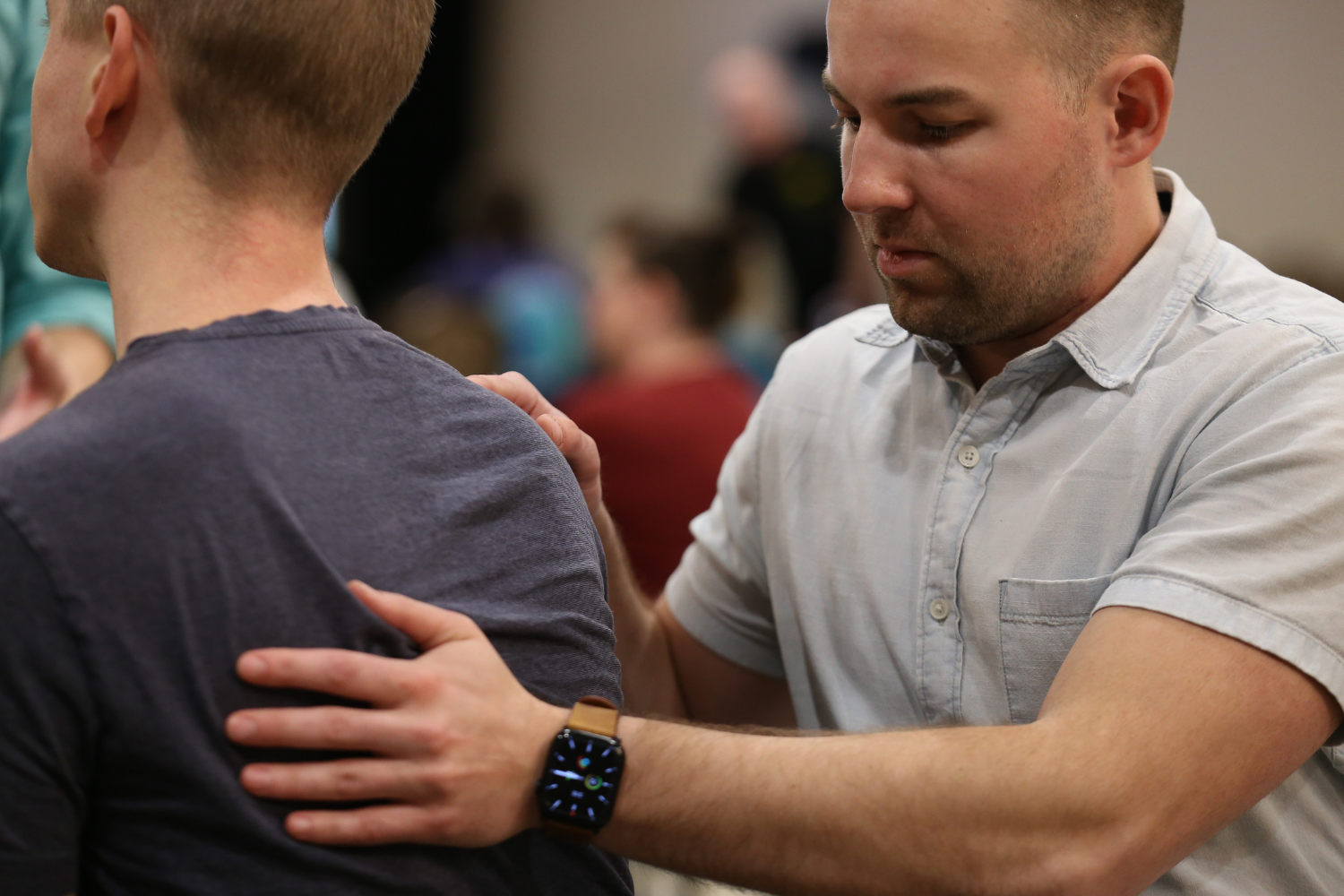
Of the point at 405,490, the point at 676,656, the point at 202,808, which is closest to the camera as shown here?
the point at 202,808

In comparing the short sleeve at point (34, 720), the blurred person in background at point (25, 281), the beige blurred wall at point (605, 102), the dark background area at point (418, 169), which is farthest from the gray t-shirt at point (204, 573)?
the dark background area at point (418, 169)

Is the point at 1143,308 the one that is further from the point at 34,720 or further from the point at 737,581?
the point at 34,720

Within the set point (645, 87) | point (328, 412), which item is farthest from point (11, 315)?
point (645, 87)

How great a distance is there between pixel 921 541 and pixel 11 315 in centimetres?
123

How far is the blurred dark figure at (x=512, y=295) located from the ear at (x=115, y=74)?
4.15 meters

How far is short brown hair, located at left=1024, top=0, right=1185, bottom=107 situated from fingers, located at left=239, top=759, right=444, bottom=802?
100 centimetres

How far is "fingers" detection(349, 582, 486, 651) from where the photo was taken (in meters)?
0.99

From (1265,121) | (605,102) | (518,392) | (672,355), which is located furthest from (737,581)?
(605,102)

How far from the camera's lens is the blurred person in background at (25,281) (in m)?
1.56

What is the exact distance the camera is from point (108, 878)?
0.93 metres

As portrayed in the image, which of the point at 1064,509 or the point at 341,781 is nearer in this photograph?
the point at 341,781

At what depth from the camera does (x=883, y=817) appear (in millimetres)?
1190

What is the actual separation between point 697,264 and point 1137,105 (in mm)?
2289

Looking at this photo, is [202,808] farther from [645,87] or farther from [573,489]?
[645,87]
